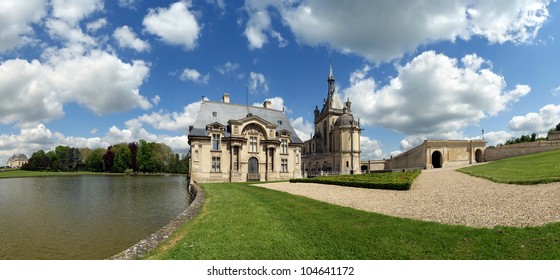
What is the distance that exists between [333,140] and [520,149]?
103ft

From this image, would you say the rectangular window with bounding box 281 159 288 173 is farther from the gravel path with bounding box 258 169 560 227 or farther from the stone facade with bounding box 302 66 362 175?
the gravel path with bounding box 258 169 560 227

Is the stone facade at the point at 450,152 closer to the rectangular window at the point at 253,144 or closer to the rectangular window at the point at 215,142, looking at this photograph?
the rectangular window at the point at 253,144

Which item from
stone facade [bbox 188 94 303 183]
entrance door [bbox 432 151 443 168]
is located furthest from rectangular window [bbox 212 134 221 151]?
entrance door [bbox 432 151 443 168]

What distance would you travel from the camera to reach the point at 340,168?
53625 millimetres

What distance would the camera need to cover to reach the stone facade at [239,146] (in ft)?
113

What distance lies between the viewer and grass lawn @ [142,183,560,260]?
590 centimetres

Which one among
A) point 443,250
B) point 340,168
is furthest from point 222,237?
point 340,168

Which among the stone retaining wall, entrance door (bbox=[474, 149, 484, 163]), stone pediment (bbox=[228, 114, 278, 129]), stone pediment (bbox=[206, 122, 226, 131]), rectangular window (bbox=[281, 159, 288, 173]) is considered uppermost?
stone pediment (bbox=[228, 114, 278, 129])

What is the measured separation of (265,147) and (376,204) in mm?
26396

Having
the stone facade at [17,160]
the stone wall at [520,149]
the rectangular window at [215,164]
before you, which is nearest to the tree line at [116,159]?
the rectangular window at [215,164]

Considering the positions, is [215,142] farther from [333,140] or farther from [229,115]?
[333,140]

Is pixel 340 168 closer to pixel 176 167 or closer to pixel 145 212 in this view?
pixel 145 212

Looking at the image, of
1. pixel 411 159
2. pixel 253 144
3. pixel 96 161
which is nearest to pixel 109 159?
pixel 96 161

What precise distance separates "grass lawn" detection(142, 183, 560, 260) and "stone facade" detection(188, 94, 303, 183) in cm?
2602
